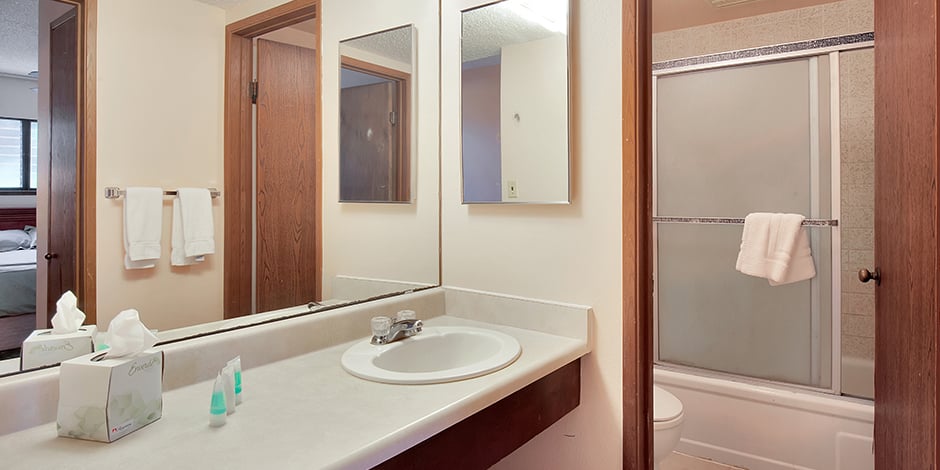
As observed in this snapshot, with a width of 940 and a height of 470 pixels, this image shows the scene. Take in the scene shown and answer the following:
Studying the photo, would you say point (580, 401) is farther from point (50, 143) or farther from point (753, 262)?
point (753, 262)

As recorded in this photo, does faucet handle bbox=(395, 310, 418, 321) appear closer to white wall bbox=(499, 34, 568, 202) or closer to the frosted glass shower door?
white wall bbox=(499, 34, 568, 202)

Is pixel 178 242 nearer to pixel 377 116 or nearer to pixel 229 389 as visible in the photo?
pixel 229 389

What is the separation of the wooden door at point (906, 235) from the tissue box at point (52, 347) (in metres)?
1.66

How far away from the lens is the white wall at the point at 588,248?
1.38m

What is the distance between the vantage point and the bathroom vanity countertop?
2.48ft

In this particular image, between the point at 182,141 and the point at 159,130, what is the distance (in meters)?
0.05

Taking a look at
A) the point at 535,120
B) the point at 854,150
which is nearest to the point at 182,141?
the point at 535,120

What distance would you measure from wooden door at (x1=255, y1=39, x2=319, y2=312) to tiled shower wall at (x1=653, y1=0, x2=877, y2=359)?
2.50 m

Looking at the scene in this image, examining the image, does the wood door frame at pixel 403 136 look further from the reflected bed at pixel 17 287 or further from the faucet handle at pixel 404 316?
the reflected bed at pixel 17 287

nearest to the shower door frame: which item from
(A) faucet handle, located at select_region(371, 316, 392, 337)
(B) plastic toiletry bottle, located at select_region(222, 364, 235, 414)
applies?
(A) faucet handle, located at select_region(371, 316, 392, 337)

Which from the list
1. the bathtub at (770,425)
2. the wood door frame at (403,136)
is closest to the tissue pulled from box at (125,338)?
the wood door frame at (403,136)

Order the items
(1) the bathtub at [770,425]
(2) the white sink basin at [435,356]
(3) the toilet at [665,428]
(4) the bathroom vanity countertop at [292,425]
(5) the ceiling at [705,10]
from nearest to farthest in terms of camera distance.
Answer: (4) the bathroom vanity countertop at [292,425] → (2) the white sink basin at [435,356] → (3) the toilet at [665,428] → (1) the bathtub at [770,425] → (5) the ceiling at [705,10]

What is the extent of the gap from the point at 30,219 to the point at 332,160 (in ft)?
2.40

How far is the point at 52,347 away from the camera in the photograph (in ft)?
3.06
